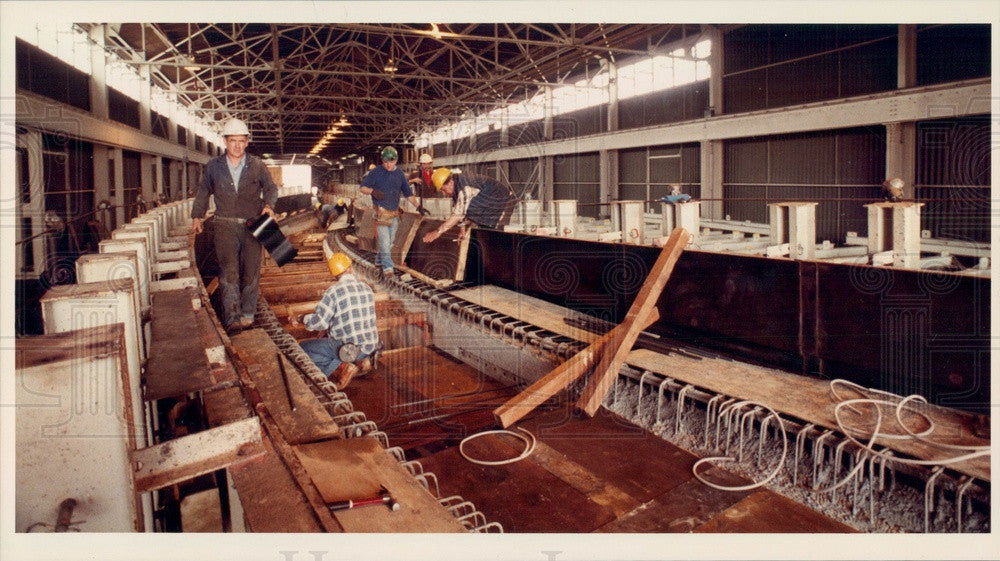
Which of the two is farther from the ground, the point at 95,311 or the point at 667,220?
the point at 667,220

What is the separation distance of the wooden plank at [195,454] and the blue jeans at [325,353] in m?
3.21

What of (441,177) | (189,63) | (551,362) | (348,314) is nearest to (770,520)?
(551,362)

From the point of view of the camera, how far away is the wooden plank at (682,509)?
11.0 ft

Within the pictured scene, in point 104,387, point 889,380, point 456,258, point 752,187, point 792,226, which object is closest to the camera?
point 104,387

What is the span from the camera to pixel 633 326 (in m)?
4.54

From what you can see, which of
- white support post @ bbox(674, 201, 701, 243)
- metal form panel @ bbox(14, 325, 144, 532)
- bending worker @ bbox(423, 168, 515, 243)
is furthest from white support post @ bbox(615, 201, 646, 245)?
metal form panel @ bbox(14, 325, 144, 532)

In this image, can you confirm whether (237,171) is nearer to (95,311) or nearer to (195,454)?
(95,311)

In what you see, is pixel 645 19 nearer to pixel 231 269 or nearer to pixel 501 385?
pixel 231 269

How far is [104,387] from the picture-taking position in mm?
1581

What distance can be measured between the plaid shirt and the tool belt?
2.40m

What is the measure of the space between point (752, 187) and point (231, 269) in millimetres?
11931

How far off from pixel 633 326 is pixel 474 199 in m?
3.18

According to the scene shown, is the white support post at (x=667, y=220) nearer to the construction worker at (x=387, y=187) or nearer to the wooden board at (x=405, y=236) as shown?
the construction worker at (x=387, y=187)

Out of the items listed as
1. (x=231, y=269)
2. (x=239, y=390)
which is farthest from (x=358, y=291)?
(x=239, y=390)
